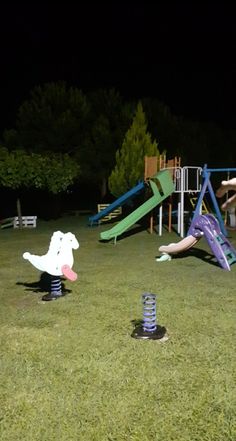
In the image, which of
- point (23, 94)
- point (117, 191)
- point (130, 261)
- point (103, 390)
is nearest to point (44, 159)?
point (117, 191)

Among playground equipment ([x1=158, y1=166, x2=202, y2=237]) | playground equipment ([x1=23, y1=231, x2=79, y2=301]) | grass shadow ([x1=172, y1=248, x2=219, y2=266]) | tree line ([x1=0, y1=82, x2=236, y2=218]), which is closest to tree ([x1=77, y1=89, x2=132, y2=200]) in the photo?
tree line ([x1=0, y1=82, x2=236, y2=218])

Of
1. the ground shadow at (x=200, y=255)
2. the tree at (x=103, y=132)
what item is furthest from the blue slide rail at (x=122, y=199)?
the tree at (x=103, y=132)

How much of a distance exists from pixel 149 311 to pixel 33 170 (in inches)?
605

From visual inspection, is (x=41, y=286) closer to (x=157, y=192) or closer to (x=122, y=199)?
(x=157, y=192)

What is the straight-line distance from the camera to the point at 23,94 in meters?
32.2

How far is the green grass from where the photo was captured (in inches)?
159

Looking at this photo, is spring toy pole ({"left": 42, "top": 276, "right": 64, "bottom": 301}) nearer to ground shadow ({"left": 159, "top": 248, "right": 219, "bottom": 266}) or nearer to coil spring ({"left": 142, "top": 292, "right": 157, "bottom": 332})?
coil spring ({"left": 142, "top": 292, "right": 157, "bottom": 332})

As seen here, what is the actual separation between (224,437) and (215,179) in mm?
28498

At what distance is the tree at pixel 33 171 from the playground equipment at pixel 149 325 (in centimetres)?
1505

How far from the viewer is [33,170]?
806 inches

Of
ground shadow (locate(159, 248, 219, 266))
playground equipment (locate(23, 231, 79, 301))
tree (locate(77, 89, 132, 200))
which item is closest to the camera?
playground equipment (locate(23, 231, 79, 301))

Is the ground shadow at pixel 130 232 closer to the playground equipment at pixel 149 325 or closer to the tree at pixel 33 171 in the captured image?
the tree at pixel 33 171

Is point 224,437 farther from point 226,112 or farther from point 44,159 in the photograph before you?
point 226,112

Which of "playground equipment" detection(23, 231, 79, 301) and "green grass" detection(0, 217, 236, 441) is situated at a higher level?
"playground equipment" detection(23, 231, 79, 301)
